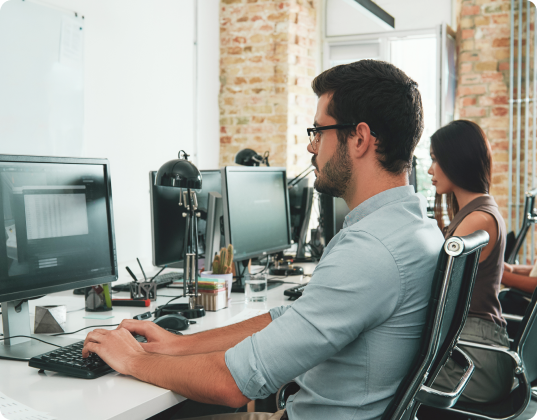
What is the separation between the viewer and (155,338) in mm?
1400

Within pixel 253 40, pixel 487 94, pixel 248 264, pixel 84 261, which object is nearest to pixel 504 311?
pixel 248 264

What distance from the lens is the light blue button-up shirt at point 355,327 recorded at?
3.27 feet

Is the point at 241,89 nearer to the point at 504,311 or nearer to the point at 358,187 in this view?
the point at 504,311

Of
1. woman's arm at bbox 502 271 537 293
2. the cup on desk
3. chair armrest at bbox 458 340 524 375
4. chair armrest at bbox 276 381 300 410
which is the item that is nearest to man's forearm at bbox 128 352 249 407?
chair armrest at bbox 276 381 300 410

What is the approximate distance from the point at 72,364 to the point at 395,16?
4.32 metres

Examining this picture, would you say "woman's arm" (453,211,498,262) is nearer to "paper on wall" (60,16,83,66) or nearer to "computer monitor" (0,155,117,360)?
"computer monitor" (0,155,117,360)

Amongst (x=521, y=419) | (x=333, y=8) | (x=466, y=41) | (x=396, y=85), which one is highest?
(x=333, y=8)

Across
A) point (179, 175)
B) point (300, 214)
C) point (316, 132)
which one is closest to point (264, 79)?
point (300, 214)

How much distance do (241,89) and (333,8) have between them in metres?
1.34

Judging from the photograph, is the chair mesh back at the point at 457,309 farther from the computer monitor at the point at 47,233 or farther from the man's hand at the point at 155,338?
the computer monitor at the point at 47,233

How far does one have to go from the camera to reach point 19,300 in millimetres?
1504

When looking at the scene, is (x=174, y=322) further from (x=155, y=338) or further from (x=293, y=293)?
(x=293, y=293)

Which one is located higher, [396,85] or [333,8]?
[333,8]

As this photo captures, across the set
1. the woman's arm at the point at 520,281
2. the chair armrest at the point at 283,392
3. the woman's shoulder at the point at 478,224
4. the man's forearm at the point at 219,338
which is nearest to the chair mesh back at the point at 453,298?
the man's forearm at the point at 219,338
